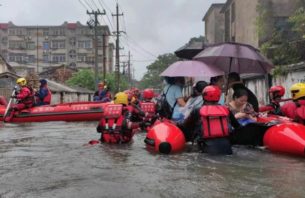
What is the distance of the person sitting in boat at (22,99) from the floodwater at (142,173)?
8423 millimetres

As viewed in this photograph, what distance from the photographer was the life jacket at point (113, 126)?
9.16 metres

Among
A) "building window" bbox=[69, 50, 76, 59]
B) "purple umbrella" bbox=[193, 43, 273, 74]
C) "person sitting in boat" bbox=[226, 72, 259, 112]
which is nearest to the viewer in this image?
"person sitting in boat" bbox=[226, 72, 259, 112]

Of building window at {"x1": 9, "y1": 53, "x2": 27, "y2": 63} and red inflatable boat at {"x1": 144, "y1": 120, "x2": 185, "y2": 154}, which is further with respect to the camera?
building window at {"x1": 9, "y1": 53, "x2": 27, "y2": 63}

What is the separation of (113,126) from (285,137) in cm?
335

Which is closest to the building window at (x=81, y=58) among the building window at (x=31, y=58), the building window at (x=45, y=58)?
the building window at (x=45, y=58)

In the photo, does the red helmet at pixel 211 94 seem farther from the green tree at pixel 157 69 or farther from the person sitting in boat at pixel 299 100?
the green tree at pixel 157 69

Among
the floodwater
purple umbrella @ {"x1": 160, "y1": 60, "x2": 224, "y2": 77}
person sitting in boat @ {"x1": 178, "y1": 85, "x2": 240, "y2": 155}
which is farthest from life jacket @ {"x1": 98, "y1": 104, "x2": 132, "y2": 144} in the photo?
person sitting in boat @ {"x1": 178, "y1": 85, "x2": 240, "y2": 155}

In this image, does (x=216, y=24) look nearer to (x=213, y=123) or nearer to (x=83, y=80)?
(x=83, y=80)

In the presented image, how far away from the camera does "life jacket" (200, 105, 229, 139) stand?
7.27m

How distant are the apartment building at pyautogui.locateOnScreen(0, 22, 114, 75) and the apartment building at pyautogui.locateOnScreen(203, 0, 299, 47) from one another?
48.4 m

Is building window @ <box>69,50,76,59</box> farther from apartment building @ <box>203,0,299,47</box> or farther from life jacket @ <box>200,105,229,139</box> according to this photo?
life jacket @ <box>200,105,229,139</box>

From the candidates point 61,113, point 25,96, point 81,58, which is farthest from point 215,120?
point 81,58

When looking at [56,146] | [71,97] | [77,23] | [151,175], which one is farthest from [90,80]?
[151,175]

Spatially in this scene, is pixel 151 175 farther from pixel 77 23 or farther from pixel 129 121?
pixel 77 23
